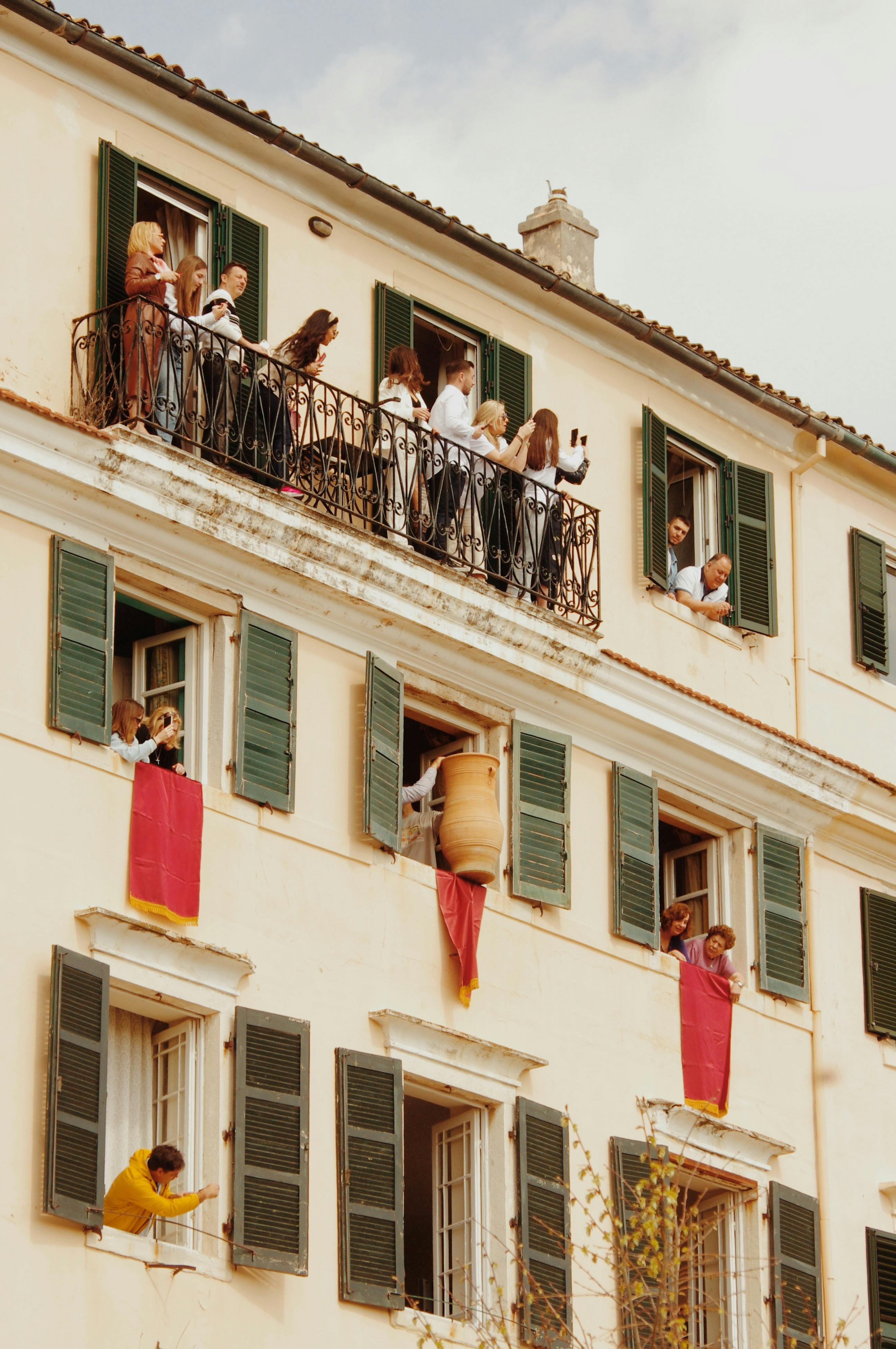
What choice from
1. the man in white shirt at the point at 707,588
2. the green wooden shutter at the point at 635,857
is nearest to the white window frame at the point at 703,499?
the man in white shirt at the point at 707,588

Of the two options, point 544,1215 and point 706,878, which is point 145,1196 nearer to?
point 544,1215

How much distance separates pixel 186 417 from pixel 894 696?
8.72 meters

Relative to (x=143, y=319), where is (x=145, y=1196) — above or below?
below

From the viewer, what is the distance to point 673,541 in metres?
26.8

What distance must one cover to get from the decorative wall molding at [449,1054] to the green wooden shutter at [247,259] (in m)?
5.02

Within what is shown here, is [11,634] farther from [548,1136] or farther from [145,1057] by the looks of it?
[548,1136]

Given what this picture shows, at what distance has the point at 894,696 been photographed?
94.1 ft

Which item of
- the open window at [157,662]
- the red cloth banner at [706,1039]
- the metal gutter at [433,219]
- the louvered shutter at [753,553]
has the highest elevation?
the metal gutter at [433,219]

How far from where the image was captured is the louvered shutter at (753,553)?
27.2m

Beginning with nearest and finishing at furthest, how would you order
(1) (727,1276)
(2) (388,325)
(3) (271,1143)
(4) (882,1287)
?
(3) (271,1143), (2) (388,325), (1) (727,1276), (4) (882,1287)

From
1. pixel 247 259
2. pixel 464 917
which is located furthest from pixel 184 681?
pixel 247 259

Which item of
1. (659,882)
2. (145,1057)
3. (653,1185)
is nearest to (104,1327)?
(145,1057)

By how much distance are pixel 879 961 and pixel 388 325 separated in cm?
675

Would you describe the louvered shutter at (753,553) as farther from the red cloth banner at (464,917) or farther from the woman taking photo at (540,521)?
the red cloth banner at (464,917)
